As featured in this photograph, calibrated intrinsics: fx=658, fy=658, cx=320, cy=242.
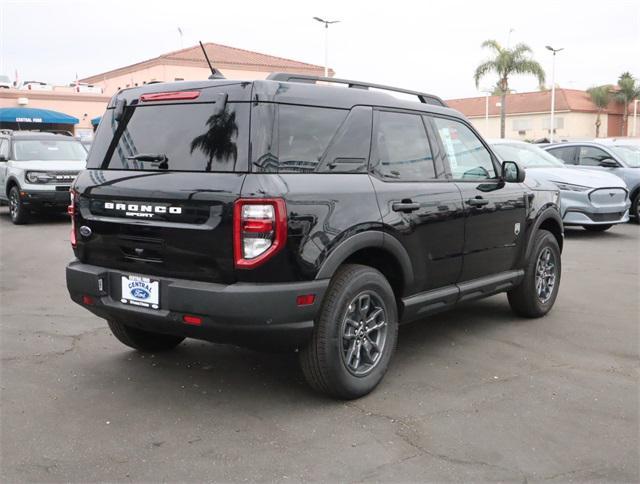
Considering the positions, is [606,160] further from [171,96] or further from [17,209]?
[17,209]

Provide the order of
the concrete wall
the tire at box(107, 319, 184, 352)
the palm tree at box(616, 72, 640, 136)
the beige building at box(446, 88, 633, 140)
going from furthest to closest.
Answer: the palm tree at box(616, 72, 640, 136) → the beige building at box(446, 88, 633, 140) → the concrete wall → the tire at box(107, 319, 184, 352)

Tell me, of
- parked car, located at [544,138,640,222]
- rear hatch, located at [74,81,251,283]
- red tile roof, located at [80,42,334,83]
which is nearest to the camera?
rear hatch, located at [74,81,251,283]

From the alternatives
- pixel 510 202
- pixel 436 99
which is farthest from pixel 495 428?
pixel 436 99

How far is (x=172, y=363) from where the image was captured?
470 cm

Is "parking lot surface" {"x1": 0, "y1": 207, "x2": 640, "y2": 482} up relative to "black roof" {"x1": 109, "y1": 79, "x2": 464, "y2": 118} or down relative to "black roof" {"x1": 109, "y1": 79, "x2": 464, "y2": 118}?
down

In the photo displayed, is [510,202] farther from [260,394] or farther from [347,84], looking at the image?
[260,394]

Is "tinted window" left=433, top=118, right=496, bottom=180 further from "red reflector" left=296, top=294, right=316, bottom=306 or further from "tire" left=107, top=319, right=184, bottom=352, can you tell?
"tire" left=107, top=319, right=184, bottom=352

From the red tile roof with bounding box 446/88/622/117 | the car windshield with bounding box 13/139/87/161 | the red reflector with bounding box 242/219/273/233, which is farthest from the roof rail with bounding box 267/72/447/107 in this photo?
the red tile roof with bounding box 446/88/622/117

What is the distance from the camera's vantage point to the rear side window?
3602 millimetres

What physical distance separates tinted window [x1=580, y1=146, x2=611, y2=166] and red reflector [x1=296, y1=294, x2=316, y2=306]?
11330 millimetres

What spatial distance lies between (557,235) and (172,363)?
12.3 feet

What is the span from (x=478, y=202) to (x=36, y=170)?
33.7 ft

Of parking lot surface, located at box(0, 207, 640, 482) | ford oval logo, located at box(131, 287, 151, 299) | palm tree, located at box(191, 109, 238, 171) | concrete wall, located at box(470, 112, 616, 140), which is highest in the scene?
concrete wall, located at box(470, 112, 616, 140)

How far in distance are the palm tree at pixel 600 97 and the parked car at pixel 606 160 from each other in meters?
50.0
